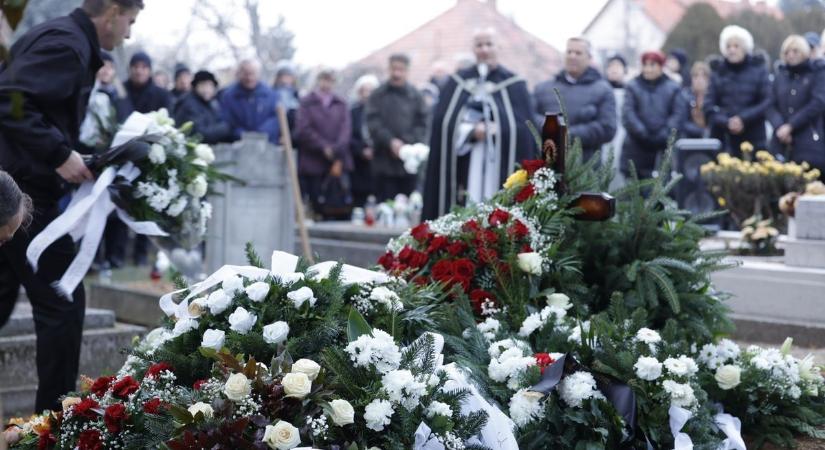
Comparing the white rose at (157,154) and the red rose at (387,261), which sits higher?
the white rose at (157,154)

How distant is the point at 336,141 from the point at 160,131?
8.07 m

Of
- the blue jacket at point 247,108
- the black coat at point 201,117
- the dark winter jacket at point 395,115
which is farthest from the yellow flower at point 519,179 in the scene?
the dark winter jacket at point 395,115

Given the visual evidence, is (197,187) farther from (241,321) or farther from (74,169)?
(241,321)

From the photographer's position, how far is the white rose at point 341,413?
11.6 feet

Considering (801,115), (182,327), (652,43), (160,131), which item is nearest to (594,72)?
(801,115)

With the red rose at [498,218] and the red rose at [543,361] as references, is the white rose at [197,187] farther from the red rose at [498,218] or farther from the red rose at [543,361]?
the red rose at [543,361]

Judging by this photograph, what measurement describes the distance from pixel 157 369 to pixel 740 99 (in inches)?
378

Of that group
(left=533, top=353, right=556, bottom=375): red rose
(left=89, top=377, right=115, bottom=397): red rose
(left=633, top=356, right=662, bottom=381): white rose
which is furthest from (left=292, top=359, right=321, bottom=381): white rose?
(left=633, top=356, right=662, bottom=381): white rose

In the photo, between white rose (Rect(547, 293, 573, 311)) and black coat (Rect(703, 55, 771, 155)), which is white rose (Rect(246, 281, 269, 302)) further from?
black coat (Rect(703, 55, 771, 155))

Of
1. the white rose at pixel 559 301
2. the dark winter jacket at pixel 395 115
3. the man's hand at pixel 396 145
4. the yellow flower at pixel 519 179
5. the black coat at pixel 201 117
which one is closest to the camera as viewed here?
the white rose at pixel 559 301

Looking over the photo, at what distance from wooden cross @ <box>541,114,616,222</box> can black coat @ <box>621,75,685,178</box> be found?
6.27m

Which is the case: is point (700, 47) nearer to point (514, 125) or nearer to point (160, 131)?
point (514, 125)

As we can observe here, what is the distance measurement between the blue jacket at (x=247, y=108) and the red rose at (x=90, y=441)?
29.2ft

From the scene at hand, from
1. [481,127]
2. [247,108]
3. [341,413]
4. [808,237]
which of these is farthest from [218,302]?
[247,108]
